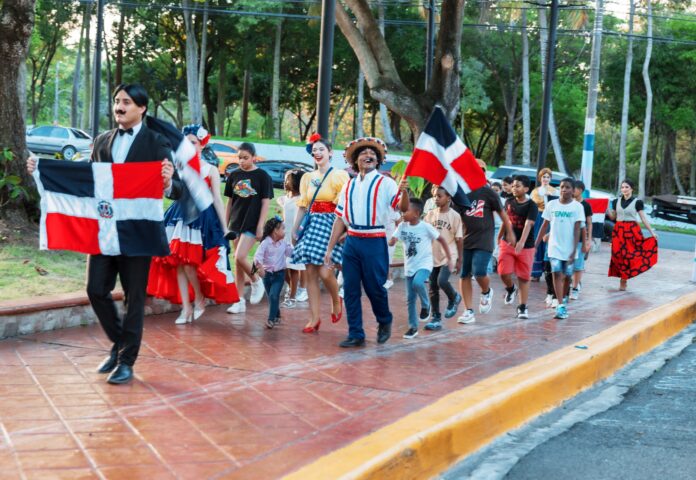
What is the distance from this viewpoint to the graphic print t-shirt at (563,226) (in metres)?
10.6

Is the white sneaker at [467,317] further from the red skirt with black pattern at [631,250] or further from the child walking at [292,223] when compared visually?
the red skirt with black pattern at [631,250]

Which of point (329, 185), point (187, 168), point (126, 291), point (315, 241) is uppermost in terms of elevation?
point (187, 168)

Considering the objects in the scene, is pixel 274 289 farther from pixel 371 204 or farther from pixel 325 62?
pixel 325 62

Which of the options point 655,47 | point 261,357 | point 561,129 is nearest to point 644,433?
point 261,357

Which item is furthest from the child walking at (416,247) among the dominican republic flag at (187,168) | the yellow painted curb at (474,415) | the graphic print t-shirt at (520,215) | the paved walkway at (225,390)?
the dominican republic flag at (187,168)

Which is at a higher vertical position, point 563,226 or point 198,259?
point 563,226

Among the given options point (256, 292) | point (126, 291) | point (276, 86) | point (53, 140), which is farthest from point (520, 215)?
point (276, 86)

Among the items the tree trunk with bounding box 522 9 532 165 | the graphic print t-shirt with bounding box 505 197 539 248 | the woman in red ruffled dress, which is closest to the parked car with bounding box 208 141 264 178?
the tree trunk with bounding box 522 9 532 165

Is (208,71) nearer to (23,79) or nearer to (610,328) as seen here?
(23,79)

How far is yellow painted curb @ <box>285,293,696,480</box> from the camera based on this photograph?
449 cm

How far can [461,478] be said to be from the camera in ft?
15.9

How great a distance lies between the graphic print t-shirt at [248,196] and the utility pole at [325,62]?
5.72 feet

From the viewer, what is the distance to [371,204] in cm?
772

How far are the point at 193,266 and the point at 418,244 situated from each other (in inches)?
80.1
